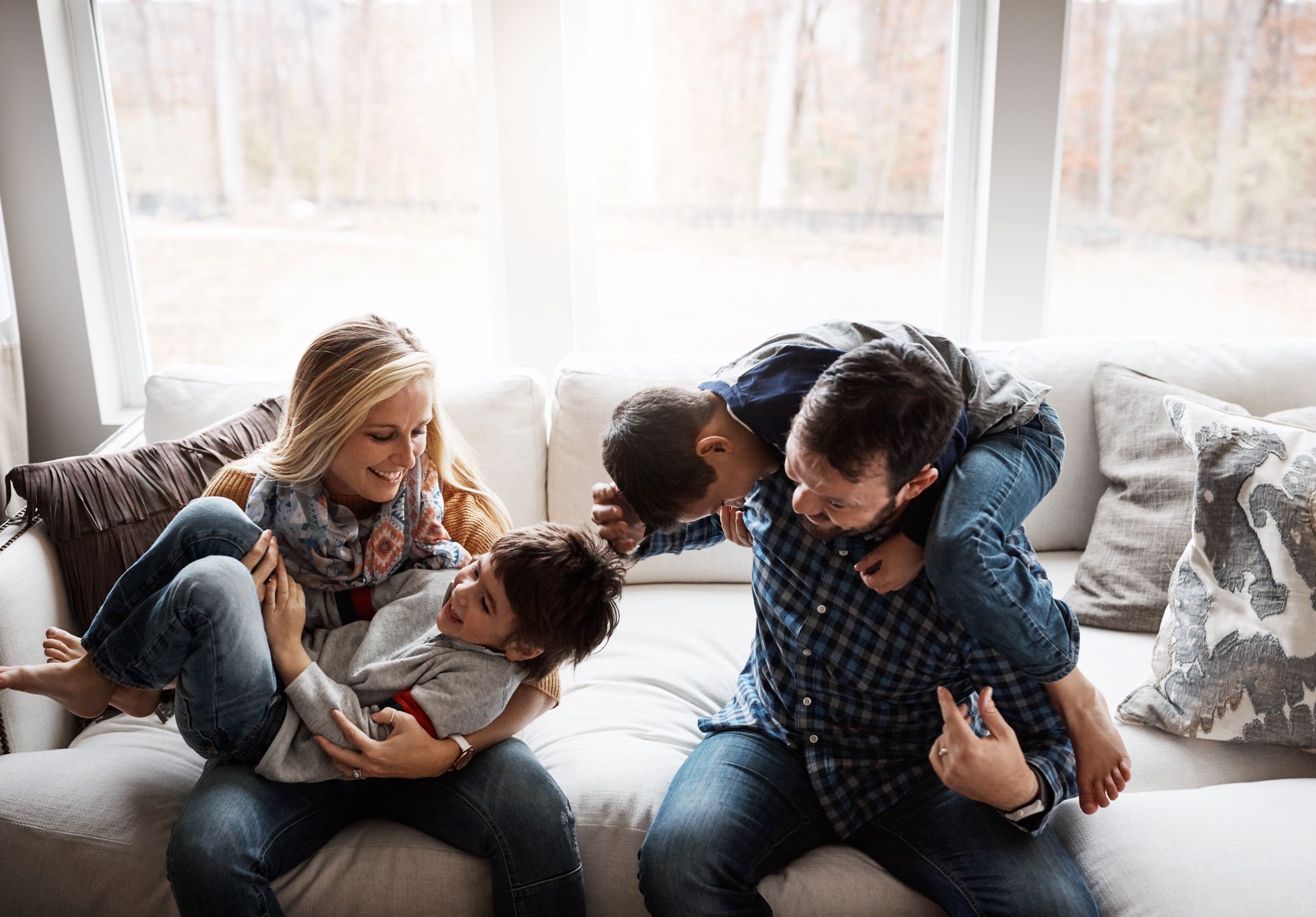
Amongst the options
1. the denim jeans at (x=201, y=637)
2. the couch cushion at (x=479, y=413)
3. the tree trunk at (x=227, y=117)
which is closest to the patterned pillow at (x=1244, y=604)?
the couch cushion at (x=479, y=413)

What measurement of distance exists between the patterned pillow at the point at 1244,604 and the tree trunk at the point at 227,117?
2336mm

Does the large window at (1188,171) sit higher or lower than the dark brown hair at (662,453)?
higher

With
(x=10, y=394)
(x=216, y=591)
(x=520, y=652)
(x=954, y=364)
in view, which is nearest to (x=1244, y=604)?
(x=954, y=364)

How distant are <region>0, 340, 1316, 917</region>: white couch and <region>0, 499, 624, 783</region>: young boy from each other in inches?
5.6

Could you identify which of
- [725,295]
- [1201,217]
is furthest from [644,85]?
[1201,217]

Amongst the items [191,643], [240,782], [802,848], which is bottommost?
[802,848]

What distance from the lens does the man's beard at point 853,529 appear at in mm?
1225

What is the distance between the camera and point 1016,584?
1.21m

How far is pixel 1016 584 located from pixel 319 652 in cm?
100

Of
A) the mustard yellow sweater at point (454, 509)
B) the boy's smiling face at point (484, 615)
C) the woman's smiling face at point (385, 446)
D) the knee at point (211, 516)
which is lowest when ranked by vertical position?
the boy's smiling face at point (484, 615)

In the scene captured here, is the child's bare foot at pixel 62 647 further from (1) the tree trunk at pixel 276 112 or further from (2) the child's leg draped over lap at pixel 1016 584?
(1) the tree trunk at pixel 276 112

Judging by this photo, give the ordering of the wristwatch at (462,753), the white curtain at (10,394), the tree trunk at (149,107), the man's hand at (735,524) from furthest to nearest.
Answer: the tree trunk at (149,107)
the white curtain at (10,394)
the man's hand at (735,524)
the wristwatch at (462,753)

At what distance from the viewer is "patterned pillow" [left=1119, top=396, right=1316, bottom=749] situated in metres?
1.51

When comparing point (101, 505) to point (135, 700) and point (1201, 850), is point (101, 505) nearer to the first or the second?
point (135, 700)
